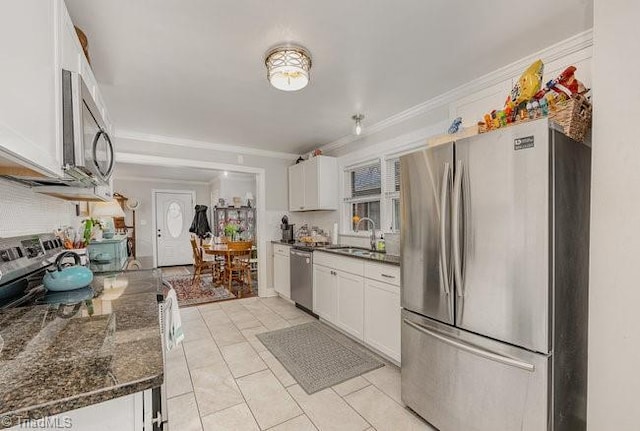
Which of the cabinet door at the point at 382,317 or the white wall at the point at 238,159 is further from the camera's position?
the white wall at the point at 238,159

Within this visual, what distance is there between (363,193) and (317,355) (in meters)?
2.10

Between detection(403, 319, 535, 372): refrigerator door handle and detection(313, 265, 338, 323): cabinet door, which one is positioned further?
detection(313, 265, 338, 323): cabinet door

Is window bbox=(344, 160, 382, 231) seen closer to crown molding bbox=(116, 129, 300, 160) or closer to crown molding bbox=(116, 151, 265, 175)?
crown molding bbox=(116, 129, 300, 160)

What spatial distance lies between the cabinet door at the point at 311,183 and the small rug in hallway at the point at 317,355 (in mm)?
1713

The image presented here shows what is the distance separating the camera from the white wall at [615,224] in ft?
4.09

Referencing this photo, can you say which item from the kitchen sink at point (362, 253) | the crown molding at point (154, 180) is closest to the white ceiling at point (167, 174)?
the crown molding at point (154, 180)

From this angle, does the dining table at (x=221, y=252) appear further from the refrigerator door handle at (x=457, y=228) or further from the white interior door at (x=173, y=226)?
the refrigerator door handle at (x=457, y=228)

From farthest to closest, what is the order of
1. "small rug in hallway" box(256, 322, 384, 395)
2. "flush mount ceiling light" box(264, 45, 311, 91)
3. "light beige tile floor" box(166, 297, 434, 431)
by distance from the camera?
"small rug in hallway" box(256, 322, 384, 395), "flush mount ceiling light" box(264, 45, 311, 91), "light beige tile floor" box(166, 297, 434, 431)

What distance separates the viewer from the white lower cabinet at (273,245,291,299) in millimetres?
4176

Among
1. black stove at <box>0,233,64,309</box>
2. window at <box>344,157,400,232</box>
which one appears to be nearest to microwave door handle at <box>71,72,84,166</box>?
black stove at <box>0,233,64,309</box>

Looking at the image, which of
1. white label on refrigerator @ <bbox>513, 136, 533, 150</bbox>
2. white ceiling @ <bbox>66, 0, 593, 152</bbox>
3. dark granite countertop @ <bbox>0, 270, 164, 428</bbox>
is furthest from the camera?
white ceiling @ <bbox>66, 0, 593, 152</bbox>

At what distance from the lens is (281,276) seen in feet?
14.3

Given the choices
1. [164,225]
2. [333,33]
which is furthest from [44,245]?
[164,225]

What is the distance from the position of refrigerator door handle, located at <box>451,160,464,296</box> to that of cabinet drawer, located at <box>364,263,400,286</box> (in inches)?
30.2
